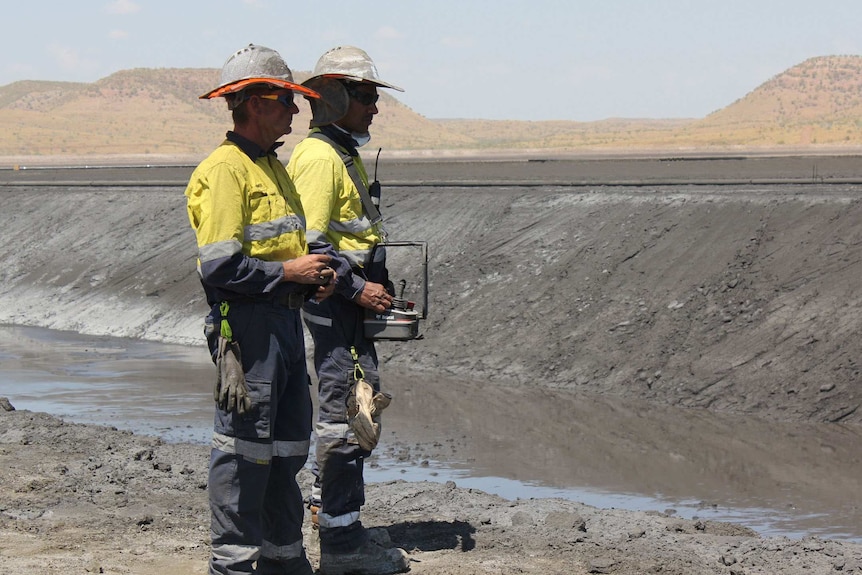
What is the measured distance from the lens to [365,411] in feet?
19.5

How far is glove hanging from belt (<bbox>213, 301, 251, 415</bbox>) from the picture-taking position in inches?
200

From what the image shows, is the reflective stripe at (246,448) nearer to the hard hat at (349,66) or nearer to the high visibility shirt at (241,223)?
the high visibility shirt at (241,223)

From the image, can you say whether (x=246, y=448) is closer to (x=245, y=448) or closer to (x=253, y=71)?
(x=245, y=448)

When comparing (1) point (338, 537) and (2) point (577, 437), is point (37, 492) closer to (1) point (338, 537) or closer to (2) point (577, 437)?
(1) point (338, 537)

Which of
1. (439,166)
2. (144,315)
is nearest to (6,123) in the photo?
(439,166)

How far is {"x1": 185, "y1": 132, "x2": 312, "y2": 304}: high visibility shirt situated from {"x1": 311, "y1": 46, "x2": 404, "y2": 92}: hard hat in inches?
38.7

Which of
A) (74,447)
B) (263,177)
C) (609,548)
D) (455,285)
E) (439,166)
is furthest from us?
(439,166)

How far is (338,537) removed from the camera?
618 centimetres

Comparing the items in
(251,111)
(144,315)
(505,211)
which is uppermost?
(251,111)

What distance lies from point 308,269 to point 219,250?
391mm

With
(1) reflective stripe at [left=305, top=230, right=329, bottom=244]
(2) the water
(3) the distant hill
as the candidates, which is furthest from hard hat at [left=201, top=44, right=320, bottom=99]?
(3) the distant hill

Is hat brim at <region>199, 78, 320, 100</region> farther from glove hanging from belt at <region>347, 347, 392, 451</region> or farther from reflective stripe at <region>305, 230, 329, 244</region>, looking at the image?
glove hanging from belt at <region>347, 347, 392, 451</region>

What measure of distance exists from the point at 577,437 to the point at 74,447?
4353mm

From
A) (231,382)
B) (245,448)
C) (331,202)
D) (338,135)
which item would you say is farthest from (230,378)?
(338,135)
